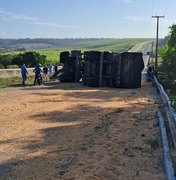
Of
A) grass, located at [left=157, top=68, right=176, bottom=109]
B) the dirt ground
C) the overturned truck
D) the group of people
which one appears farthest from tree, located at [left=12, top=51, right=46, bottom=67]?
the dirt ground

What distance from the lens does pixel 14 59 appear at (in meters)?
56.0

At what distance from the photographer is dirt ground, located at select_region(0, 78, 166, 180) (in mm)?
7379

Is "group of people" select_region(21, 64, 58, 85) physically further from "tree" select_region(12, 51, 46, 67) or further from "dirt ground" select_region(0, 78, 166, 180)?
"tree" select_region(12, 51, 46, 67)

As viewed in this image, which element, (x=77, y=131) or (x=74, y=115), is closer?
(x=77, y=131)

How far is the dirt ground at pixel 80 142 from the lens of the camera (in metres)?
7.38

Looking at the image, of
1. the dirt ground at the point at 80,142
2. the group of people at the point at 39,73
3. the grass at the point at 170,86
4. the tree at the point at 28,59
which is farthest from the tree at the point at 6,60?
the dirt ground at the point at 80,142

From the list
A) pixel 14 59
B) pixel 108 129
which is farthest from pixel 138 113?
pixel 14 59

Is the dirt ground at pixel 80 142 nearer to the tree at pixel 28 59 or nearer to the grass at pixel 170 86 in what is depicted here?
the grass at pixel 170 86

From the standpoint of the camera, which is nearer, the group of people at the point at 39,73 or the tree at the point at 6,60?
the group of people at the point at 39,73

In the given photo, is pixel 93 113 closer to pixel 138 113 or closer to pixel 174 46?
pixel 138 113

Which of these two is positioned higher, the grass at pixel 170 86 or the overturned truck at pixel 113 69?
the overturned truck at pixel 113 69

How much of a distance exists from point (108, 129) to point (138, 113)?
124 inches

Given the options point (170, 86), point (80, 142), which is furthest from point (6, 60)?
point (80, 142)

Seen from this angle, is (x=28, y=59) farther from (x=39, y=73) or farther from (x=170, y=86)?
(x=170, y=86)
